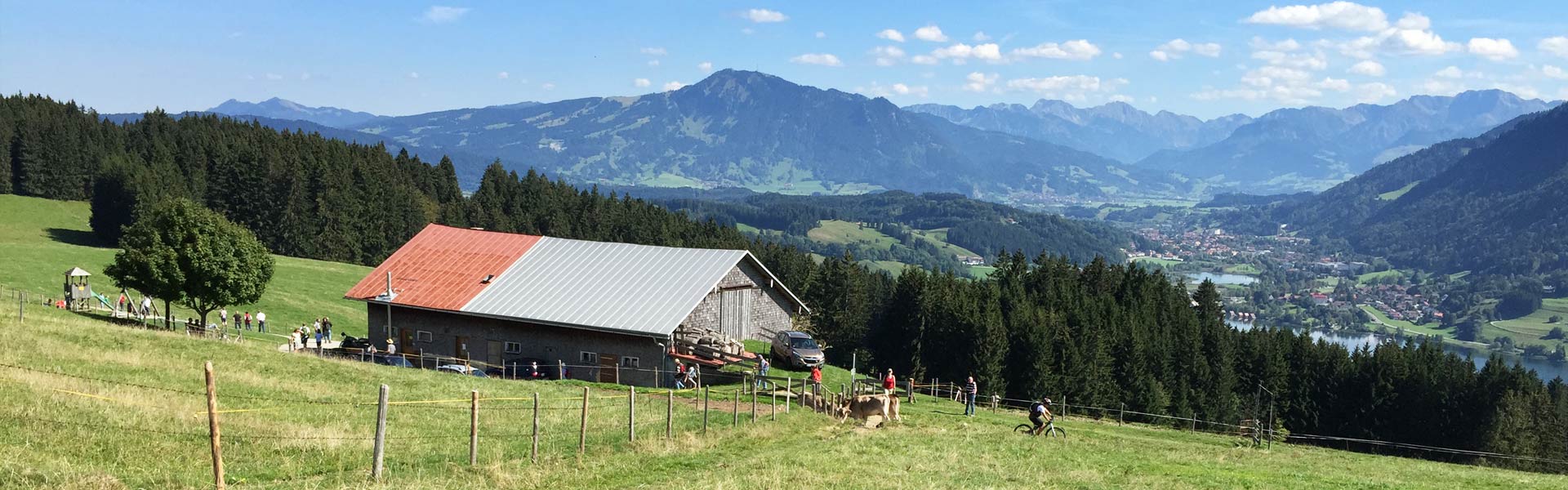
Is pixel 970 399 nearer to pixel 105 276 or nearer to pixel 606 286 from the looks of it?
pixel 606 286

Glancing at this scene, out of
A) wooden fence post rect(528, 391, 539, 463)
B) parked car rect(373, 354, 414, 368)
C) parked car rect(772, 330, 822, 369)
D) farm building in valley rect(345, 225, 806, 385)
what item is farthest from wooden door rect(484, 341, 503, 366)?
wooden fence post rect(528, 391, 539, 463)

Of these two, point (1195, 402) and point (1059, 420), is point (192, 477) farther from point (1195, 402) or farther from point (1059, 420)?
point (1195, 402)

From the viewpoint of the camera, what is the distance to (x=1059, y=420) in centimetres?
4128

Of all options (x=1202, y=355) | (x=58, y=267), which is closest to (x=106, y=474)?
(x=58, y=267)

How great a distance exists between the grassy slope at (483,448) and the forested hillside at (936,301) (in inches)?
1453

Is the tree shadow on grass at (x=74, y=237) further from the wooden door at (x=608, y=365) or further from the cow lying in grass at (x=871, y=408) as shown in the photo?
the cow lying in grass at (x=871, y=408)

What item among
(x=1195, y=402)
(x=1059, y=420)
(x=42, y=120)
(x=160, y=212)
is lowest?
(x=1195, y=402)

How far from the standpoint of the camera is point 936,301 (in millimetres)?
77750

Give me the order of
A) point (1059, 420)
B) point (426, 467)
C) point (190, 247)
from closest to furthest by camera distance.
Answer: point (426, 467), point (1059, 420), point (190, 247)

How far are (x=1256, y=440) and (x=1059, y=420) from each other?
28.9 ft

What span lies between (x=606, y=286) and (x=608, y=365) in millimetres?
4305

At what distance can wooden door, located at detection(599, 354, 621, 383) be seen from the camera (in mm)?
43719

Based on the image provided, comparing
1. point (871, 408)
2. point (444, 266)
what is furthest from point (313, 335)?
point (871, 408)

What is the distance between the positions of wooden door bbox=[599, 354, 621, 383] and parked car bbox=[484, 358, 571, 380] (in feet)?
4.90
